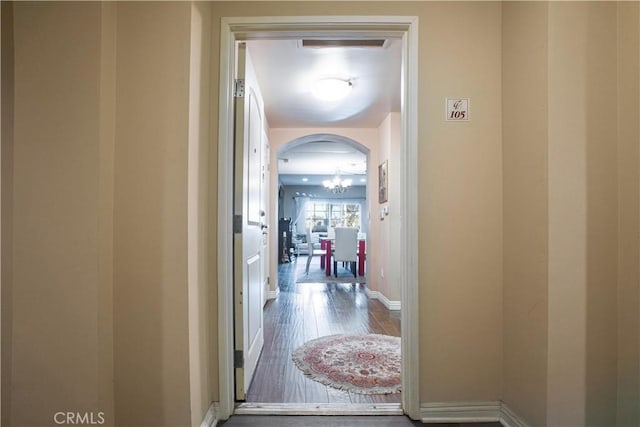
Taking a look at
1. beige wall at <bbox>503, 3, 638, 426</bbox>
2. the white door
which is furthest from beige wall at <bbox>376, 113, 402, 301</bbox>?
beige wall at <bbox>503, 3, 638, 426</bbox>

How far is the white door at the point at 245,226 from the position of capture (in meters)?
1.79

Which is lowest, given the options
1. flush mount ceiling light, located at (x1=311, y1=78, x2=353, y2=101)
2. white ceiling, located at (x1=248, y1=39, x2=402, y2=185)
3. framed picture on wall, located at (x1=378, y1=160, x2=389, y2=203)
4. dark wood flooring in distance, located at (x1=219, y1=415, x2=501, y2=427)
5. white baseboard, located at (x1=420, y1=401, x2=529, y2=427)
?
dark wood flooring in distance, located at (x1=219, y1=415, x2=501, y2=427)

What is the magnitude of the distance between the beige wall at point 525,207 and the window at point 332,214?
36.3 ft

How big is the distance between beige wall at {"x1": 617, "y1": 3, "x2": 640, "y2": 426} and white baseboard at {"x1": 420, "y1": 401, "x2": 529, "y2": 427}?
0.47m

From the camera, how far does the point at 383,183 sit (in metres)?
4.15

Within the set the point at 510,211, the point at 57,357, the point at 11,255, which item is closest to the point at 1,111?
the point at 11,255

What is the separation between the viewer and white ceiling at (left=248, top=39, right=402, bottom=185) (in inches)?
96.2

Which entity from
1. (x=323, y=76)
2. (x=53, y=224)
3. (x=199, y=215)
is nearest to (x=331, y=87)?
(x=323, y=76)

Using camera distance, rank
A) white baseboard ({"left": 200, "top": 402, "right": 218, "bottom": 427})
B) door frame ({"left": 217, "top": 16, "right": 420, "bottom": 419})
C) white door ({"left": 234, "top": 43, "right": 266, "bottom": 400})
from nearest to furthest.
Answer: white baseboard ({"left": 200, "top": 402, "right": 218, "bottom": 427}) → door frame ({"left": 217, "top": 16, "right": 420, "bottom": 419}) → white door ({"left": 234, "top": 43, "right": 266, "bottom": 400})

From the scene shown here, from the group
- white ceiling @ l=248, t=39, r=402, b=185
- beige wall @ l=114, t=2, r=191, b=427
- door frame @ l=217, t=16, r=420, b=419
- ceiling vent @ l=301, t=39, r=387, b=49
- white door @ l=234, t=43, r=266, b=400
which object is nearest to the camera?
beige wall @ l=114, t=2, r=191, b=427

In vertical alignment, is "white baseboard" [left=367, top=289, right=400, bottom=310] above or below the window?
below

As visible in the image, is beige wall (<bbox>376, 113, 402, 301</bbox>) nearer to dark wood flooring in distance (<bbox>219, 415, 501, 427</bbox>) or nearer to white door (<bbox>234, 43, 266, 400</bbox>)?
white door (<bbox>234, 43, 266, 400</bbox>)

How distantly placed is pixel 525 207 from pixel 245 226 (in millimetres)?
1372

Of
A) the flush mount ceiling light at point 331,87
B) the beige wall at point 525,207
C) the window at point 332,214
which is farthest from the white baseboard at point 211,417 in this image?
the window at point 332,214
